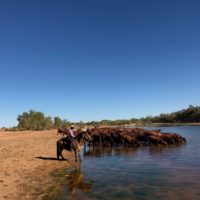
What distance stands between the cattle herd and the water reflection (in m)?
15.9

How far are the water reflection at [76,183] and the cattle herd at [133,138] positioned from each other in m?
Result: 15.9

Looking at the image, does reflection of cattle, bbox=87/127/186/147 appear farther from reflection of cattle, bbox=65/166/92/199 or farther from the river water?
reflection of cattle, bbox=65/166/92/199

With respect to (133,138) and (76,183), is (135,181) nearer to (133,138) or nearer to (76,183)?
(76,183)

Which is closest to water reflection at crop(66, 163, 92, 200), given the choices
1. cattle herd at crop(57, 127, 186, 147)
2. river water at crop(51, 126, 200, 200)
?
river water at crop(51, 126, 200, 200)

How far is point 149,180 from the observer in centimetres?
1388

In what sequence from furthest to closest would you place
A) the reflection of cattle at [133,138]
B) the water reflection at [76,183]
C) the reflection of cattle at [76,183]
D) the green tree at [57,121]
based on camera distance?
the green tree at [57,121] → the reflection of cattle at [133,138] → the reflection of cattle at [76,183] → the water reflection at [76,183]

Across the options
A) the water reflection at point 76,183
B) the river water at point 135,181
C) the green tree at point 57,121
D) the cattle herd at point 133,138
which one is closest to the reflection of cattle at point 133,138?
the cattle herd at point 133,138

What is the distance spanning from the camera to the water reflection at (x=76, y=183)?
1214 centimetres

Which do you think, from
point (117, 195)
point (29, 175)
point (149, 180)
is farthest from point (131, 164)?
point (117, 195)

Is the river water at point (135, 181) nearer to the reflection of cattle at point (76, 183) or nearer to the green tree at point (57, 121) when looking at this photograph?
the reflection of cattle at point (76, 183)

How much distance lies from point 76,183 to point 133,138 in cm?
1983

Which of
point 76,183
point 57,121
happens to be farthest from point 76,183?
point 57,121

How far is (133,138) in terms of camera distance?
108 feet

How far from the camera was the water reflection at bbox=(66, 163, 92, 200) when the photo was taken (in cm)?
1214
